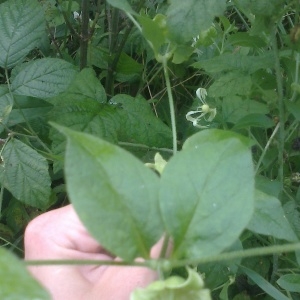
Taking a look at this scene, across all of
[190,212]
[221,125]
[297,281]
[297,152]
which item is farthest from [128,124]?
[190,212]

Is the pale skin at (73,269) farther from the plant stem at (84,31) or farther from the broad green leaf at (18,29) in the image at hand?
the plant stem at (84,31)

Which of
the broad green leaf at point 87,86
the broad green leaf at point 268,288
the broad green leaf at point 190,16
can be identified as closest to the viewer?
the broad green leaf at point 190,16

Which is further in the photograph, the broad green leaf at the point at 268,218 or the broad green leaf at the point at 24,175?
the broad green leaf at the point at 24,175

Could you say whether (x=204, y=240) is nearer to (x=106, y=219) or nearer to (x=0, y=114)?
(x=106, y=219)

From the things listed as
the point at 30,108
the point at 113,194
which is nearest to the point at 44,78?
the point at 30,108

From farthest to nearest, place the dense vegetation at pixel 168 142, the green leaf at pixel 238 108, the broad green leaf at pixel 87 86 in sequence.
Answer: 1. the broad green leaf at pixel 87 86
2. the green leaf at pixel 238 108
3. the dense vegetation at pixel 168 142

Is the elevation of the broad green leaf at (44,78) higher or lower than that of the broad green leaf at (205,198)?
lower

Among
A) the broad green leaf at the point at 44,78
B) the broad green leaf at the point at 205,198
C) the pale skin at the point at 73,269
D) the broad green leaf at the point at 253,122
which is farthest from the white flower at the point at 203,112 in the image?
the broad green leaf at the point at 205,198
